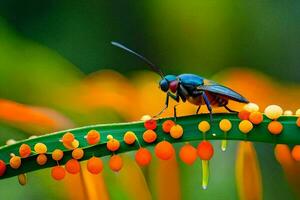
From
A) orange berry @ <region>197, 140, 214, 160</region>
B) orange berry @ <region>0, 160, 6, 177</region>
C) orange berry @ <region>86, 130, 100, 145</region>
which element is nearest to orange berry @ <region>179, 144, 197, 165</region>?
orange berry @ <region>197, 140, 214, 160</region>

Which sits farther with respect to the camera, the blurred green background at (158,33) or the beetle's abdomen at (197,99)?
the blurred green background at (158,33)

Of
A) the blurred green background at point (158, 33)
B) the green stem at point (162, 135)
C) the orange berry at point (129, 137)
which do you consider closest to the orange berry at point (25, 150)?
the green stem at point (162, 135)

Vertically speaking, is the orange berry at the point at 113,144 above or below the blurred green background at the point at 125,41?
below

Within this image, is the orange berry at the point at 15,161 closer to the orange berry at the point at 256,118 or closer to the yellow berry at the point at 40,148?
the yellow berry at the point at 40,148

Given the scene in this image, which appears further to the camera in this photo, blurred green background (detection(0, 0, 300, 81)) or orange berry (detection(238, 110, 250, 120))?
blurred green background (detection(0, 0, 300, 81))

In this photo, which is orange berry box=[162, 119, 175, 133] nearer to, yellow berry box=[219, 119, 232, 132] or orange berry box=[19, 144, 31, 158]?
yellow berry box=[219, 119, 232, 132]
